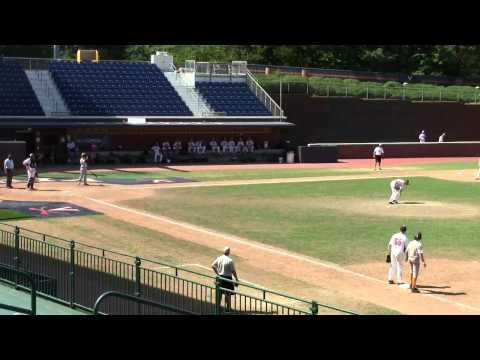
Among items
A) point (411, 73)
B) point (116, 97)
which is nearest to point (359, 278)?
point (116, 97)

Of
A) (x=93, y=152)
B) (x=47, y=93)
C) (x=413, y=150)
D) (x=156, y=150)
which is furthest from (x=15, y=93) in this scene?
(x=413, y=150)

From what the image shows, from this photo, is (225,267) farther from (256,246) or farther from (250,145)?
(250,145)

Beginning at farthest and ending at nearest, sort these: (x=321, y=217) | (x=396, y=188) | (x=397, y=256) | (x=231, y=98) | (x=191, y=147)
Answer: (x=231, y=98), (x=191, y=147), (x=396, y=188), (x=321, y=217), (x=397, y=256)

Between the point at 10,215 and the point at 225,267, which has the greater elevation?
the point at 225,267

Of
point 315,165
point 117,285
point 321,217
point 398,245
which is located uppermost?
point 315,165

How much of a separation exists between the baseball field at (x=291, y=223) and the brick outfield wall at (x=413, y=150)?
12448mm

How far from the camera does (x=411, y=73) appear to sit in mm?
93188

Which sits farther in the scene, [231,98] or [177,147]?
[231,98]

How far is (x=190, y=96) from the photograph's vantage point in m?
63.8

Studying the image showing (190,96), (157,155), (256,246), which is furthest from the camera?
(190,96)

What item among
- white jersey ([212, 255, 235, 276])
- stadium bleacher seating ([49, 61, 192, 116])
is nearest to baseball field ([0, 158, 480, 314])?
white jersey ([212, 255, 235, 276])

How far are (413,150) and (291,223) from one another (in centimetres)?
3795
